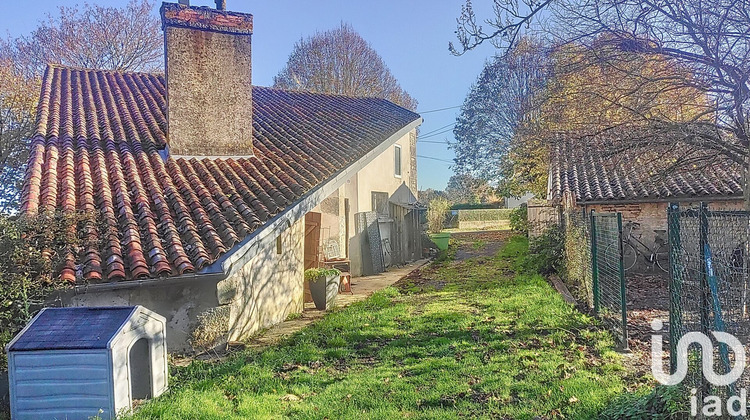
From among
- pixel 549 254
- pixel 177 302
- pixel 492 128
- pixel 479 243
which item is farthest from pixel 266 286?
pixel 492 128

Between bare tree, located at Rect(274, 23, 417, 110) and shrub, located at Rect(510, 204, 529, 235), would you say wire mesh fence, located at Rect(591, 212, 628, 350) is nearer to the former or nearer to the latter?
shrub, located at Rect(510, 204, 529, 235)

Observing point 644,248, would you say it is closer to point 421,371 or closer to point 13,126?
point 421,371

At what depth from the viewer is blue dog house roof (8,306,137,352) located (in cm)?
427

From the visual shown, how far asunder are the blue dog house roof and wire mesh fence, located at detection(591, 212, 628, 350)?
6.34 metres

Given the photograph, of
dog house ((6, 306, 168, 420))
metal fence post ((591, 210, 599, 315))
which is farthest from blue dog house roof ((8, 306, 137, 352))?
metal fence post ((591, 210, 599, 315))

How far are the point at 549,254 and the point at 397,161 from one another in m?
8.76

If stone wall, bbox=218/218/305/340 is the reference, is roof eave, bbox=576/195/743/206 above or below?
above

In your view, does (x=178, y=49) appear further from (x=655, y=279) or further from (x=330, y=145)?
(x=655, y=279)

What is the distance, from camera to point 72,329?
4.48m

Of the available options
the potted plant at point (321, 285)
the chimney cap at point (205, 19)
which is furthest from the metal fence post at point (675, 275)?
the chimney cap at point (205, 19)

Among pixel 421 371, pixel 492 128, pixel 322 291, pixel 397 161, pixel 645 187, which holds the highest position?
pixel 492 128

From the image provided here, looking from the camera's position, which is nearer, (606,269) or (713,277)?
(713,277)

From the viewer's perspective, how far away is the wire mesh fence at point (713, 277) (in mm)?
3377

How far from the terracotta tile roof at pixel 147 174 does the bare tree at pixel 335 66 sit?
53.7 ft
